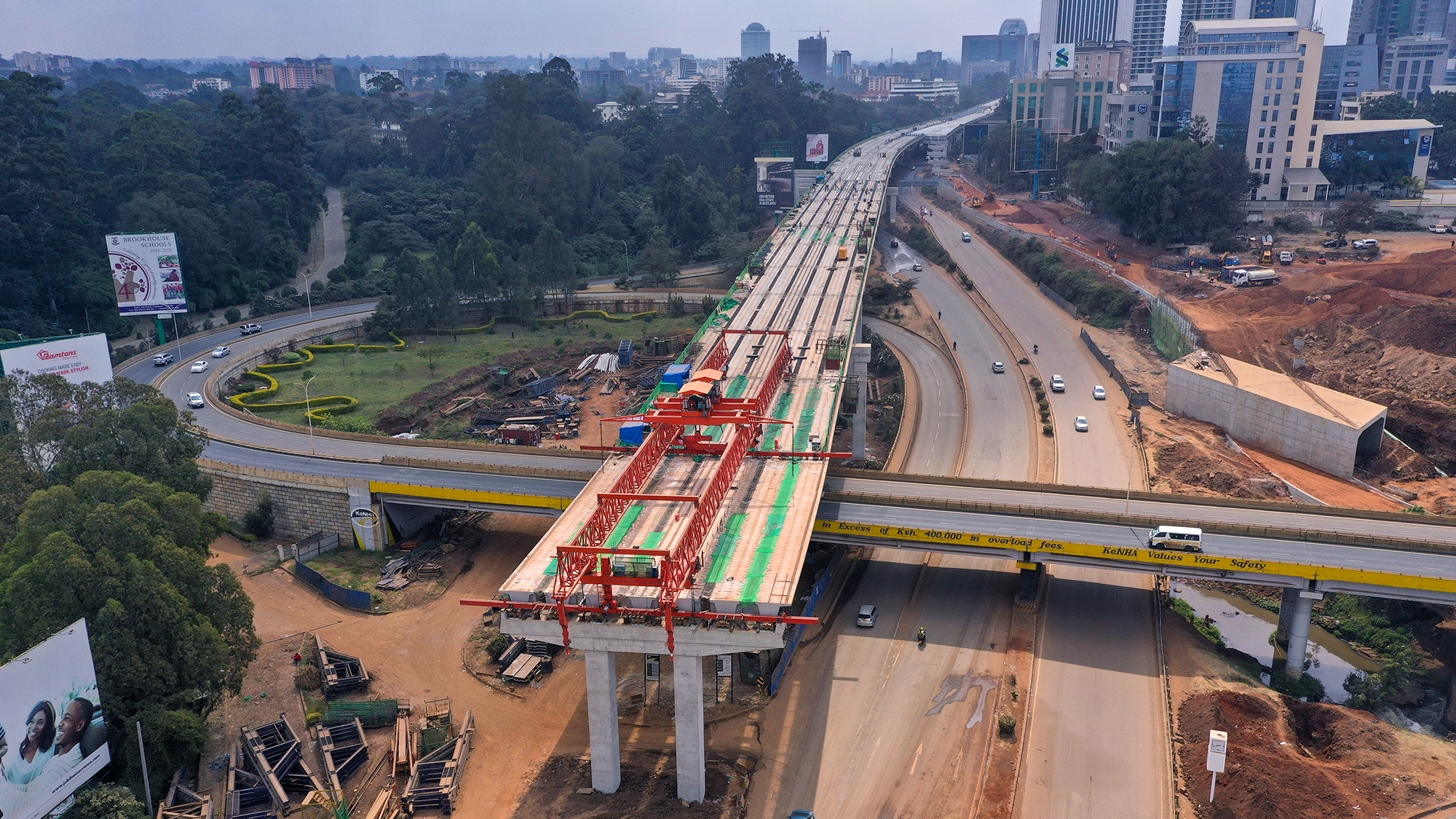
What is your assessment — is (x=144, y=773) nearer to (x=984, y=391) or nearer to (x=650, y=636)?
(x=650, y=636)

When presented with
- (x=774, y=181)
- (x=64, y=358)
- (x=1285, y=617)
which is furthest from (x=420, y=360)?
(x=774, y=181)

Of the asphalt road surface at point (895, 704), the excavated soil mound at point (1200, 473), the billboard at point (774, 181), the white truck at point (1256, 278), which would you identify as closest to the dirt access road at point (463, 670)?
the asphalt road surface at point (895, 704)

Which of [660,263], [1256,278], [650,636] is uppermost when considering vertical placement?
[1256,278]

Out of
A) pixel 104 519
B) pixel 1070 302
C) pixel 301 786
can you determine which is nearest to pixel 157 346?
pixel 104 519

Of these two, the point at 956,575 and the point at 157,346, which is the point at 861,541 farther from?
the point at 157,346

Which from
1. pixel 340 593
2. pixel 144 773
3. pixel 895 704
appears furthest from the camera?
pixel 340 593
